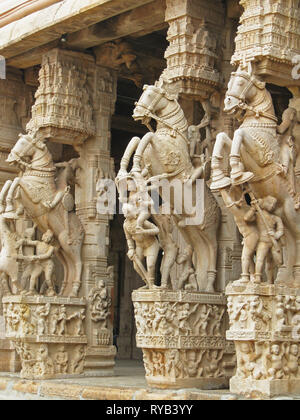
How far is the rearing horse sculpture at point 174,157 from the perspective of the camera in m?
10.5

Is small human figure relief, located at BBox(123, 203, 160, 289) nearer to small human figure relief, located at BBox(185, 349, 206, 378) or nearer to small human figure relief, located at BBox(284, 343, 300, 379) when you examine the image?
small human figure relief, located at BBox(185, 349, 206, 378)

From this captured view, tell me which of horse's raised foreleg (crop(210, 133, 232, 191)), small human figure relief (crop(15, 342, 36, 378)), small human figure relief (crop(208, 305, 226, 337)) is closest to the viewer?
horse's raised foreleg (crop(210, 133, 232, 191))

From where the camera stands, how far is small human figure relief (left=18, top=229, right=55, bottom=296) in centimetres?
1248

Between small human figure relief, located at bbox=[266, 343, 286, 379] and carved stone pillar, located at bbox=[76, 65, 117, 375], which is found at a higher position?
carved stone pillar, located at bbox=[76, 65, 117, 375]

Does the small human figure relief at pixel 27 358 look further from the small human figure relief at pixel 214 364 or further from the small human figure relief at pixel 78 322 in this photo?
the small human figure relief at pixel 214 364

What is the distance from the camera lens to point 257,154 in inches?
A: 368

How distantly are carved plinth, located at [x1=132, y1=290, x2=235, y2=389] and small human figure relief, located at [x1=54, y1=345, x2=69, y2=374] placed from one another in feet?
7.32

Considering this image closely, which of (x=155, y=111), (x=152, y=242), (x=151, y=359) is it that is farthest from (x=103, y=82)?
(x=151, y=359)

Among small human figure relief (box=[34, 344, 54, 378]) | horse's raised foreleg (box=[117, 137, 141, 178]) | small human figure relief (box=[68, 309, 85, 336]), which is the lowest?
small human figure relief (box=[34, 344, 54, 378])

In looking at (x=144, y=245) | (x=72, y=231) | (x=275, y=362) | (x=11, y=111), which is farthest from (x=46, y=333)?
(x=275, y=362)

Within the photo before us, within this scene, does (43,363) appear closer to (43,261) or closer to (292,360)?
(43,261)

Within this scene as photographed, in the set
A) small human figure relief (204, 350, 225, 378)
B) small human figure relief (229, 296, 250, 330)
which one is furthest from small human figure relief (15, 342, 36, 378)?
small human figure relief (229, 296, 250, 330)
